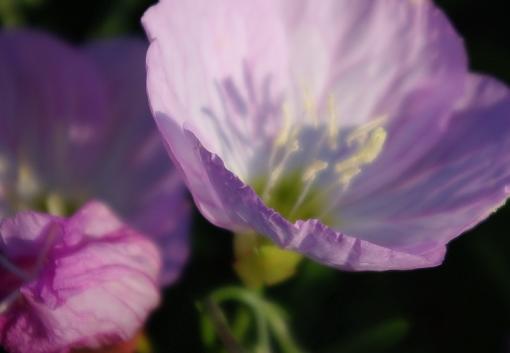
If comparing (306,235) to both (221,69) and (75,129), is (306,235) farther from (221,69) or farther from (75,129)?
(75,129)

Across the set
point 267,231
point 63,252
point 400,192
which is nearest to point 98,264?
point 63,252

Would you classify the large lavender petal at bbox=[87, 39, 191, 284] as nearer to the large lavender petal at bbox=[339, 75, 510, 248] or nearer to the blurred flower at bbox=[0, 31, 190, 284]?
the blurred flower at bbox=[0, 31, 190, 284]

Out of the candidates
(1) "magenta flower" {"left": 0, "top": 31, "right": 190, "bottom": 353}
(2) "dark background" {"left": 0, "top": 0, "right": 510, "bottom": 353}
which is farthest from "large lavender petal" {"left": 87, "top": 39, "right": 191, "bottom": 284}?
(2) "dark background" {"left": 0, "top": 0, "right": 510, "bottom": 353}

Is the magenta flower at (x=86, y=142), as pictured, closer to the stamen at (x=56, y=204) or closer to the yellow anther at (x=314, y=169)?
the stamen at (x=56, y=204)

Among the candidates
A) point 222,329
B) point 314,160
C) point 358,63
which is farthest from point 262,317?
point 358,63

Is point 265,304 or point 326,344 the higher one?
point 265,304

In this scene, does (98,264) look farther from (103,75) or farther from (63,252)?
(103,75)
